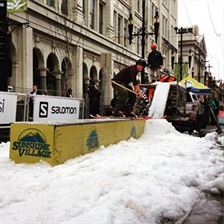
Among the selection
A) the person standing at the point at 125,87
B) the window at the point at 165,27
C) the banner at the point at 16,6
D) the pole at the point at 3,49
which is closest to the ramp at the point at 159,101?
the person standing at the point at 125,87

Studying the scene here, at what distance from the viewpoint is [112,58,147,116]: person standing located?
1163 cm

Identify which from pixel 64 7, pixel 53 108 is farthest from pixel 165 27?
pixel 53 108

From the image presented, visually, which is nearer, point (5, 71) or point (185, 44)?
point (5, 71)

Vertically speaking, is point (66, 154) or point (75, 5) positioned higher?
point (75, 5)

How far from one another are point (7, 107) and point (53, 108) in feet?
7.74

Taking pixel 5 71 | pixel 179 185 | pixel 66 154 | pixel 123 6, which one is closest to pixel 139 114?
pixel 5 71

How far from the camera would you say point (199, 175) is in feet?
19.1

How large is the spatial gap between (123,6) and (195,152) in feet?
106

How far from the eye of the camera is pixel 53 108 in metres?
13.3

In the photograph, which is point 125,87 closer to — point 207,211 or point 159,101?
point 159,101

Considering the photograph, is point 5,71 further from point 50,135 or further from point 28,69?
point 28,69

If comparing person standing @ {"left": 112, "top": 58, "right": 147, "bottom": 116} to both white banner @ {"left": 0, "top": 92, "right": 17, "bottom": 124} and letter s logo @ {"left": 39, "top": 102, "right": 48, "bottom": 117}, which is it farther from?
white banner @ {"left": 0, "top": 92, "right": 17, "bottom": 124}

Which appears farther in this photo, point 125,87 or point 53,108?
point 53,108

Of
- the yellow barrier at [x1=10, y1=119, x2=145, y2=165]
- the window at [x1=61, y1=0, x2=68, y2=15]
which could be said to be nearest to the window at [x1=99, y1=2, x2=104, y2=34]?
the window at [x1=61, y1=0, x2=68, y2=15]
